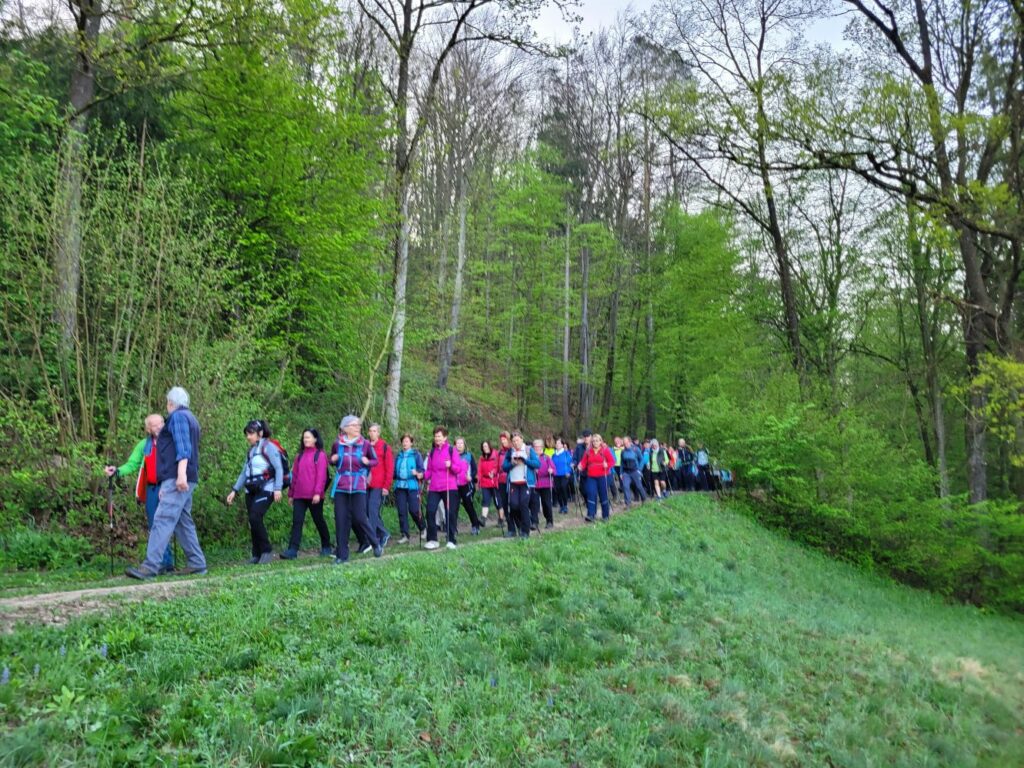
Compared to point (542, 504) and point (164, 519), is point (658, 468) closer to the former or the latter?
point (542, 504)

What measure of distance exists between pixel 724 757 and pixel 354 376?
12107 mm

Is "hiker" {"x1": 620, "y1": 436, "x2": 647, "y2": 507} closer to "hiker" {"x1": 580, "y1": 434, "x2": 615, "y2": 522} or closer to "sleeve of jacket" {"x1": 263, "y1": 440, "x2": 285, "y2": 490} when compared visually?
"hiker" {"x1": 580, "y1": 434, "x2": 615, "y2": 522}

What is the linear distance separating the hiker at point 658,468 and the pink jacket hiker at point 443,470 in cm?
1005

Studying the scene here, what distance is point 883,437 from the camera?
18188 millimetres

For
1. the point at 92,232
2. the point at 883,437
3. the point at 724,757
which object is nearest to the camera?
the point at 724,757

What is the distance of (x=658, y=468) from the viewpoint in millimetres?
19422

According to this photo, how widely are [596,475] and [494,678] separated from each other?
28.7 feet

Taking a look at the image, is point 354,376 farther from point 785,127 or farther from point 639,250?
point 639,250

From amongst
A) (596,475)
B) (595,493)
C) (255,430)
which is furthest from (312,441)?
(595,493)

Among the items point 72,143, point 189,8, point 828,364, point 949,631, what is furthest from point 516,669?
point 828,364

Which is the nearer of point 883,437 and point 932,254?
point 883,437

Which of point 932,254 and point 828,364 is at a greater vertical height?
point 932,254

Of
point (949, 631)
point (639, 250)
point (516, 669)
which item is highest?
point (639, 250)

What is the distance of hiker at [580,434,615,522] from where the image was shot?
13.1 m
